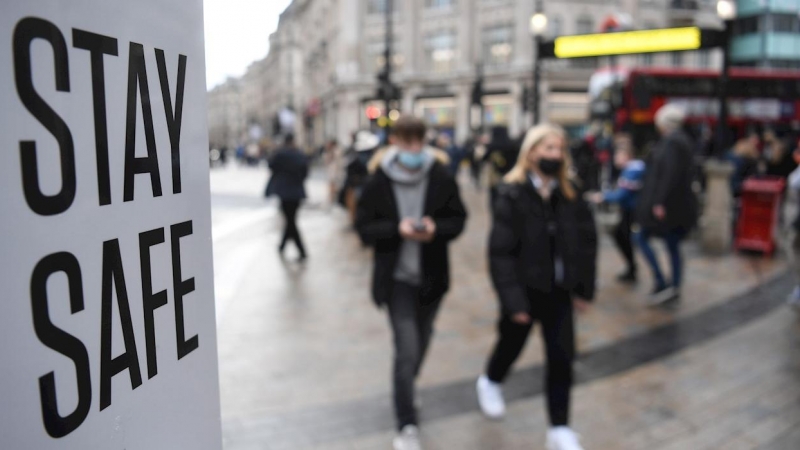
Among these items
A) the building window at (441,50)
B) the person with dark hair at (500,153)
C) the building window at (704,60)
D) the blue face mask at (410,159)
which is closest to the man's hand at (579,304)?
the blue face mask at (410,159)

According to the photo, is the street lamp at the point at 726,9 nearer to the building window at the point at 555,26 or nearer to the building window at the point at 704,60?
the building window at the point at 555,26

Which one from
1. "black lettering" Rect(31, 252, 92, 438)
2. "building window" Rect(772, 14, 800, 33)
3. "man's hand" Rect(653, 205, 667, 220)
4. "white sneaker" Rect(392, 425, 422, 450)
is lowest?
"white sneaker" Rect(392, 425, 422, 450)

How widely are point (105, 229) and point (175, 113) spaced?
291 millimetres

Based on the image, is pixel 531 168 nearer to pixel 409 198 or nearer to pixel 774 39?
pixel 409 198

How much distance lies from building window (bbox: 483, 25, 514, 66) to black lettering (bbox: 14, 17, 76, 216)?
1608 inches

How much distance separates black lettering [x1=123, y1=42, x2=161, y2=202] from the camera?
97cm

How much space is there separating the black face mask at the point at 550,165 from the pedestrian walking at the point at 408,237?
0.56m

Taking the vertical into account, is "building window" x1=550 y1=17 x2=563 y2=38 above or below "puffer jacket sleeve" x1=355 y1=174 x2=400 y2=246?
above

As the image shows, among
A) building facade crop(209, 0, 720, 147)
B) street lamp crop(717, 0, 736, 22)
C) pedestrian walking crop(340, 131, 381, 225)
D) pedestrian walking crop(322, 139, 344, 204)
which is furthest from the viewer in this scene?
building facade crop(209, 0, 720, 147)

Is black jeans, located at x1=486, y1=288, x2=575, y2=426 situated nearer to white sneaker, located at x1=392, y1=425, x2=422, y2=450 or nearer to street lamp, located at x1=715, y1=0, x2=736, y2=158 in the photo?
white sneaker, located at x1=392, y1=425, x2=422, y2=450

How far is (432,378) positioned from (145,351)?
394 cm

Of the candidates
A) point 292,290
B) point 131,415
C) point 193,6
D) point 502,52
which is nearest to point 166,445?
point 131,415

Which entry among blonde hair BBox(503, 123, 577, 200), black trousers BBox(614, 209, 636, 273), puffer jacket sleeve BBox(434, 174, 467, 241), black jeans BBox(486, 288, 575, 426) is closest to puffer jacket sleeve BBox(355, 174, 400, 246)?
puffer jacket sleeve BBox(434, 174, 467, 241)

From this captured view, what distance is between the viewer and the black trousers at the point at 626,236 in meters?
7.76
